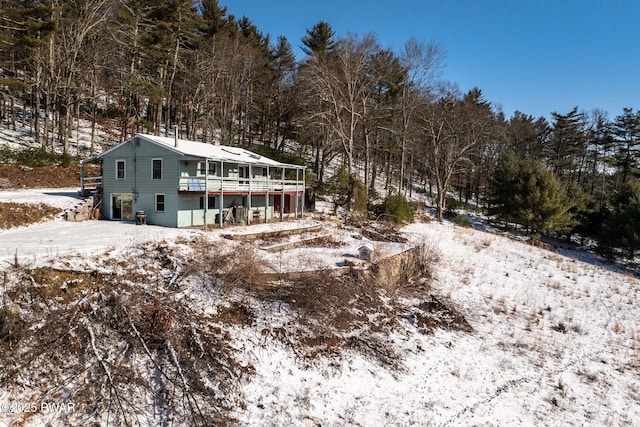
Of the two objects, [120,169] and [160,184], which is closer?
[160,184]

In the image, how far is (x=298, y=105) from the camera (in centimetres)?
3816

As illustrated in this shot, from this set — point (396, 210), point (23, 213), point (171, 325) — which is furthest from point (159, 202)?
point (396, 210)

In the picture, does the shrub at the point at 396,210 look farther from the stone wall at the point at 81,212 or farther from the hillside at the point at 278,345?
the stone wall at the point at 81,212

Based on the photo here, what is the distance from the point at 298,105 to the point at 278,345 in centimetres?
3311

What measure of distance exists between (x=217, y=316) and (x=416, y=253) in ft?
35.8

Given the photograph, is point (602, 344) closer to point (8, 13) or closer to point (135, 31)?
point (135, 31)

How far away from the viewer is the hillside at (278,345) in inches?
256

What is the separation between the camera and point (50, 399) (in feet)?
19.6

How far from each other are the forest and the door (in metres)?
10.9

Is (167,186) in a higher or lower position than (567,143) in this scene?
lower

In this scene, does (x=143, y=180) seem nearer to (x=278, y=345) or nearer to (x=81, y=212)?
(x=81, y=212)

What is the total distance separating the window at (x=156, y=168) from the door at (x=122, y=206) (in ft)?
7.35

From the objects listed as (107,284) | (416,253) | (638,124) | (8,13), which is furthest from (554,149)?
(8,13)

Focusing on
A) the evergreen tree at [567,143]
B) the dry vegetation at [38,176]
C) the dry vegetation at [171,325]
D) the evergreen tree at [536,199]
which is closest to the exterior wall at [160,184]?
the dry vegetation at [171,325]
